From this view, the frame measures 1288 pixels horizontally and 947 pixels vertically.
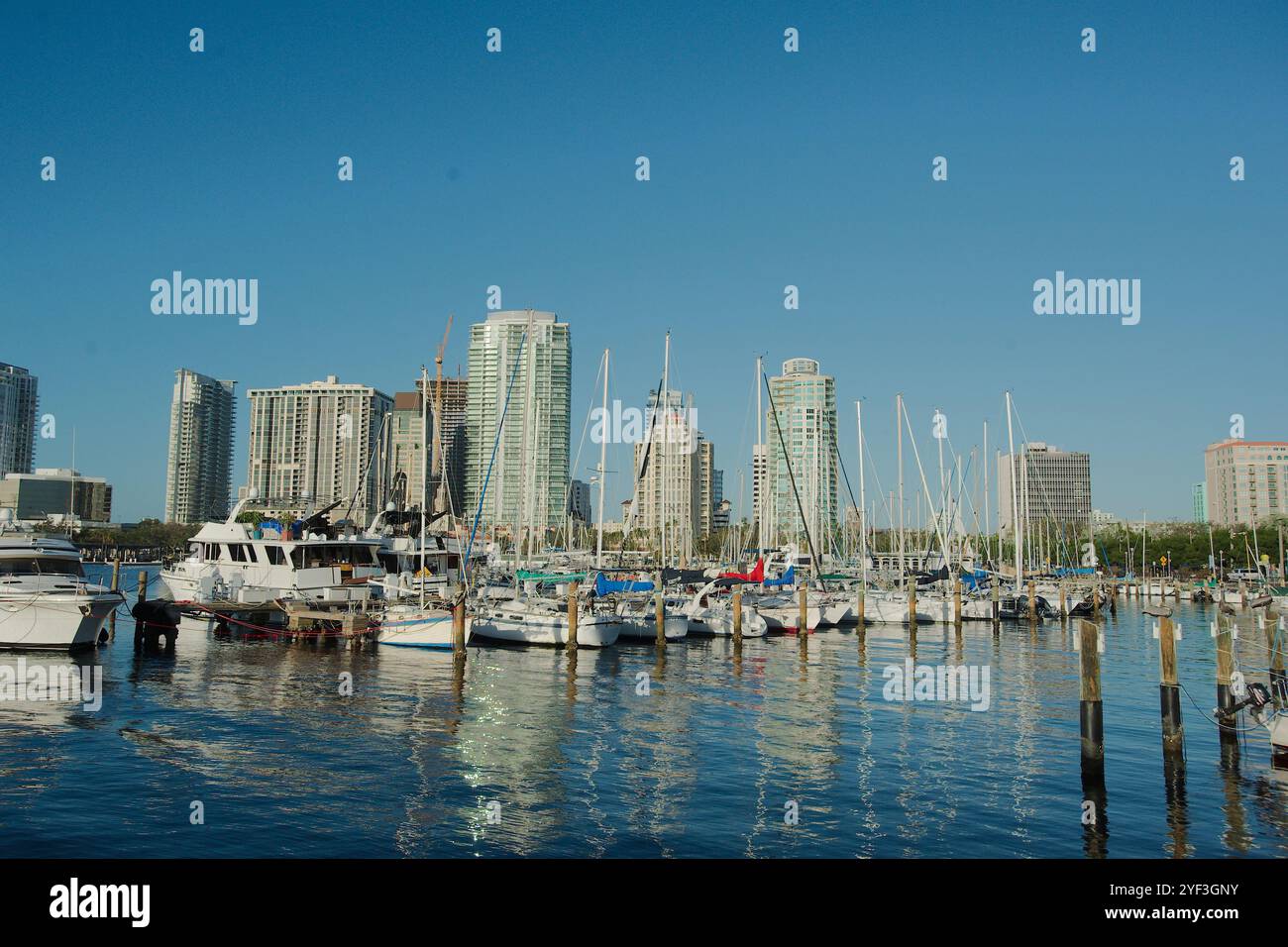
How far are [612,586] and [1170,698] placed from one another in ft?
138

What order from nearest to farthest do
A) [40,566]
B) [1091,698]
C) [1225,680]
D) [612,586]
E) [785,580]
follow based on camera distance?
[1091,698] < [1225,680] < [40,566] < [612,586] < [785,580]

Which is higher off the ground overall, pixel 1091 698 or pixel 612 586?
pixel 612 586

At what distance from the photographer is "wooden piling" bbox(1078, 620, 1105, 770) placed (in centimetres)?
1994

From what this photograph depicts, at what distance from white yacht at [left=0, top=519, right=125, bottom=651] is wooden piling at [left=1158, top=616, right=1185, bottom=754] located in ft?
123

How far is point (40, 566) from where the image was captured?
40500 mm

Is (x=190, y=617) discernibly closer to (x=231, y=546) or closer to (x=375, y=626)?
(x=231, y=546)

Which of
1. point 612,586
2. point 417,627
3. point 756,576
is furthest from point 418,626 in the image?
point 756,576

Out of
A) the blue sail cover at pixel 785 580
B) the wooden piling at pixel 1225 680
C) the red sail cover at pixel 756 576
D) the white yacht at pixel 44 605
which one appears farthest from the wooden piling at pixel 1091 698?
the blue sail cover at pixel 785 580

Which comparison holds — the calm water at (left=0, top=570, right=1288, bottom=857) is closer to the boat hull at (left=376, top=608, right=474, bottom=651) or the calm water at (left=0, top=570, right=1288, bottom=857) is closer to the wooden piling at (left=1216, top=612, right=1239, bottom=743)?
the wooden piling at (left=1216, top=612, right=1239, bottom=743)

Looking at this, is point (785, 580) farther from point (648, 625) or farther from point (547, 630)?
point (547, 630)
